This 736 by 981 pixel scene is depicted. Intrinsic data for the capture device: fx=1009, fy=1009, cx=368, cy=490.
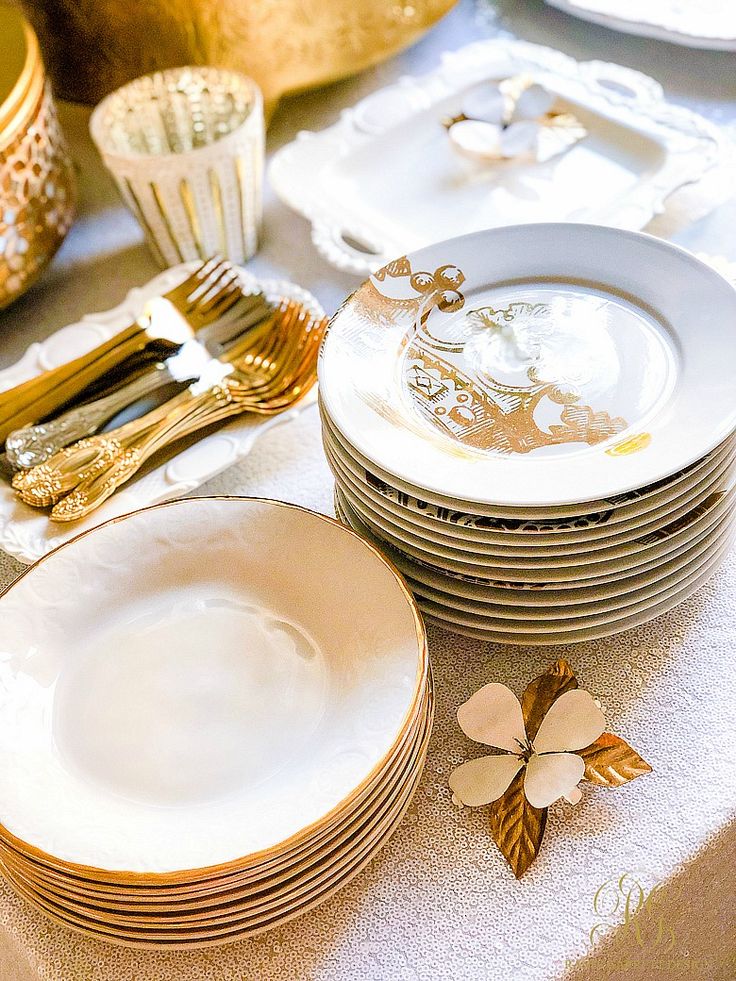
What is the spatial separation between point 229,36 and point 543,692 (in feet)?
2.22

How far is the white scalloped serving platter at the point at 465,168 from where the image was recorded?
75 centimetres

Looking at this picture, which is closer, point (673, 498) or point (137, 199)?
point (673, 498)

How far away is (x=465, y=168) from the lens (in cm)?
82

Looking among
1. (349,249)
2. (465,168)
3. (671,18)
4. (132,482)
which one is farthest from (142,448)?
(671,18)

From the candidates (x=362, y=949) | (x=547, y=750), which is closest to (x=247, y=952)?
(x=362, y=949)

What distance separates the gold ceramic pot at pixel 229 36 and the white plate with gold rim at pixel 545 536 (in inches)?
23.8

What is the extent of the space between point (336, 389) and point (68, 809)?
21 cm

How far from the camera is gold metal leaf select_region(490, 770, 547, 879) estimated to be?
1.38 feet

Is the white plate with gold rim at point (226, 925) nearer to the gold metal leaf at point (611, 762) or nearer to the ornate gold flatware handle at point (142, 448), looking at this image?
the gold metal leaf at point (611, 762)

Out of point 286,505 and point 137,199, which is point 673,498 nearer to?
point 286,505

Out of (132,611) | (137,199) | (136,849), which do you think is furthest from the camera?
(137,199)

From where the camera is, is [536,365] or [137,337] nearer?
[536,365]

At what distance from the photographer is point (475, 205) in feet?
2.58

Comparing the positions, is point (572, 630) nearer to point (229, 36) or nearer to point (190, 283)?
point (190, 283)
